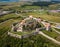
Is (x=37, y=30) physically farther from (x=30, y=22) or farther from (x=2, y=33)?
(x=2, y=33)

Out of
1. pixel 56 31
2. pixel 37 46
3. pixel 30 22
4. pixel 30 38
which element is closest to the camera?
pixel 37 46

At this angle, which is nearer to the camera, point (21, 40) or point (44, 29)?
point (21, 40)

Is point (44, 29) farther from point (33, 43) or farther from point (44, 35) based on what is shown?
point (33, 43)

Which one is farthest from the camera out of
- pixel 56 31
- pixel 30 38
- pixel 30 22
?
pixel 30 22

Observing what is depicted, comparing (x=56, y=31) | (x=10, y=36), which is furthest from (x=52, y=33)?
(x=10, y=36)

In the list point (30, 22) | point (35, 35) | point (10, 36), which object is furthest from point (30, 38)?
point (30, 22)

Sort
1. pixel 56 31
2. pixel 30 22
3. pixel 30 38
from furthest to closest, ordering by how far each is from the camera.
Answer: pixel 30 22
pixel 56 31
pixel 30 38

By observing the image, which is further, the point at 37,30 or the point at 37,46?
the point at 37,30

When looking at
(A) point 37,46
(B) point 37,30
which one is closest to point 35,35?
(B) point 37,30
